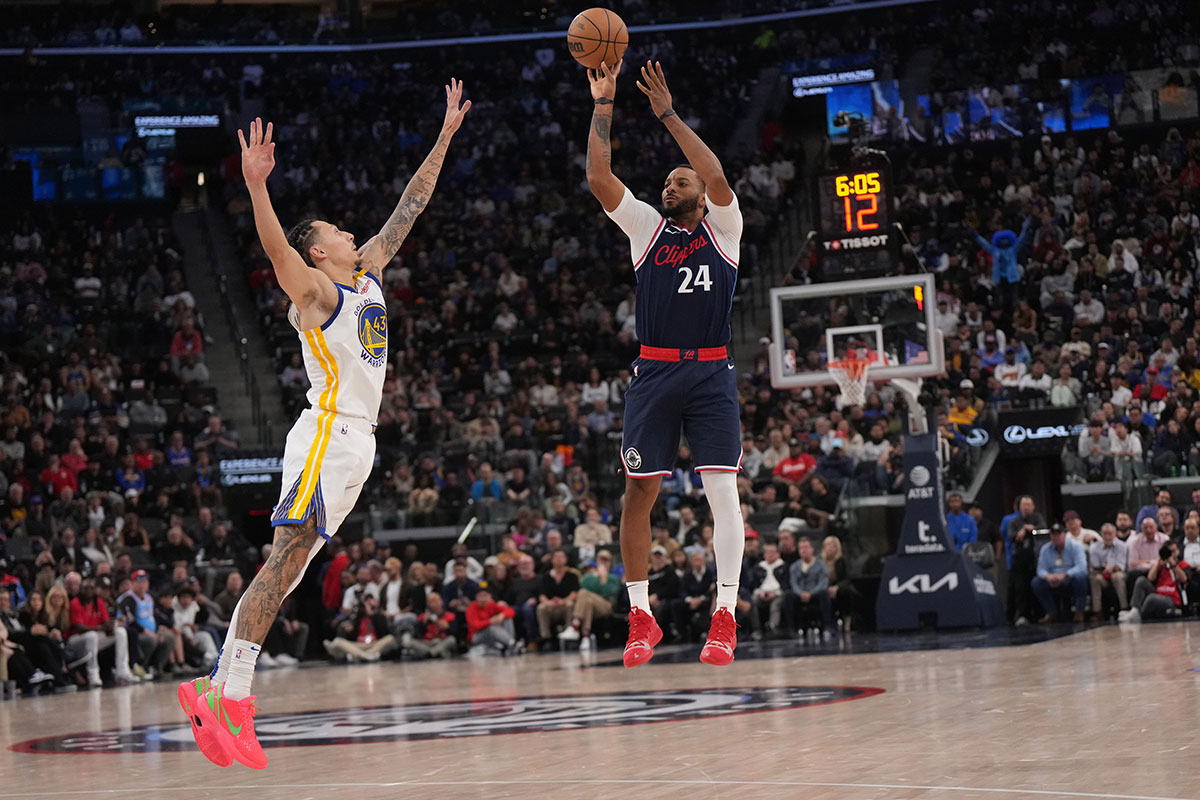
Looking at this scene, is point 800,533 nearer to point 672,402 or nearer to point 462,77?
point 672,402

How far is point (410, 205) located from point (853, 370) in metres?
9.32

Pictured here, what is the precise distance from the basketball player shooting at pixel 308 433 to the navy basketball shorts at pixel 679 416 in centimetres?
140

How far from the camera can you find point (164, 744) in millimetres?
10086

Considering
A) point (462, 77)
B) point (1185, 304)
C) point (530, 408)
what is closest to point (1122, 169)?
point (1185, 304)

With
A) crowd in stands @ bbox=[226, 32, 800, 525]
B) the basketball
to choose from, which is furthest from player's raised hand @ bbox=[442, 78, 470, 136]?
crowd in stands @ bbox=[226, 32, 800, 525]

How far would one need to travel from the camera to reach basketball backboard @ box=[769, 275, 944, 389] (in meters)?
16.3

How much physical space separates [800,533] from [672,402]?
1067 centimetres

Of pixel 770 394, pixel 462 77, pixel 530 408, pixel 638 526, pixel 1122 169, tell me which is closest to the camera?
pixel 638 526

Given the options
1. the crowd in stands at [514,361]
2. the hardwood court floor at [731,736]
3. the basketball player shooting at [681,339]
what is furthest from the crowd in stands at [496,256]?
the basketball player shooting at [681,339]

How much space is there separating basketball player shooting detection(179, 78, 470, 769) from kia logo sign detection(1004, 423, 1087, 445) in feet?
45.2

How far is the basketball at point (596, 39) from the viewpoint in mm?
7594

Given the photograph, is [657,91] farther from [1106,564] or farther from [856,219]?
[1106,564]

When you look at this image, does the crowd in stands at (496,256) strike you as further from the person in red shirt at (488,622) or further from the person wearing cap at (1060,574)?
the person wearing cap at (1060,574)

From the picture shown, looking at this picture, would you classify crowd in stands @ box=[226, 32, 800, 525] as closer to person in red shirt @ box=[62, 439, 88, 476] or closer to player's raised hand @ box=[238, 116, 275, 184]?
person in red shirt @ box=[62, 439, 88, 476]
